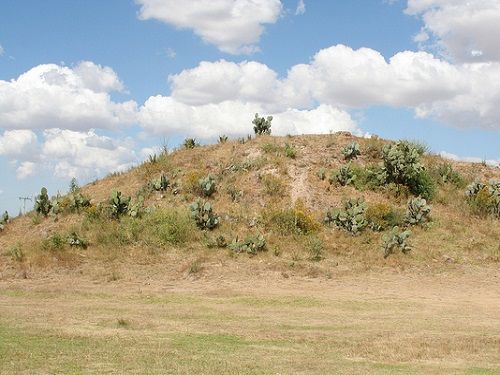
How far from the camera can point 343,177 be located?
3069 centimetres

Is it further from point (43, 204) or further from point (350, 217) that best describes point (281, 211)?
point (43, 204)

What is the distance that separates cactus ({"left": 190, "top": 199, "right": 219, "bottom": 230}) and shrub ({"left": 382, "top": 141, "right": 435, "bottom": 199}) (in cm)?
898

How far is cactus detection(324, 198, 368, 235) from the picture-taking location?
1046 inches

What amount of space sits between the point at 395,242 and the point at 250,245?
18.5 feet

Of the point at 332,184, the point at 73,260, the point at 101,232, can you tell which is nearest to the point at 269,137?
the point at 332,184

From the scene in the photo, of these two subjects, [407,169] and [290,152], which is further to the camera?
[290,152]

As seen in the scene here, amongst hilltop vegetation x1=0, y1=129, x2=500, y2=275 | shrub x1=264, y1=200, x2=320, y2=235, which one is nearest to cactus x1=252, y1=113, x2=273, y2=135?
hilltop vegetation x1=0, y1=129, x2=500, y2=275

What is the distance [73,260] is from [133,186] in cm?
857

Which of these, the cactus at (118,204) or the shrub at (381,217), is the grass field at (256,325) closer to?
the shrub at (381,217)

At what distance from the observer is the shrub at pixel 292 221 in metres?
26.5

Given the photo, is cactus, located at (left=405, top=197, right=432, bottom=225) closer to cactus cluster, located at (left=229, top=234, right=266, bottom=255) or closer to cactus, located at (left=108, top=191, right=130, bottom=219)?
cactus cluster, located at (left=229, top=234, right=266, bottom=255)

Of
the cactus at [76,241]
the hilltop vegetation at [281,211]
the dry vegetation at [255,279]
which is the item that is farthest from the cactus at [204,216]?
the cactus at [76,241]

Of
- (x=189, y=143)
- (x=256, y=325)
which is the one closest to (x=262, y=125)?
(x=189, y=143)

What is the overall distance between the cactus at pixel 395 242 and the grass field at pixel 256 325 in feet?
6.10
